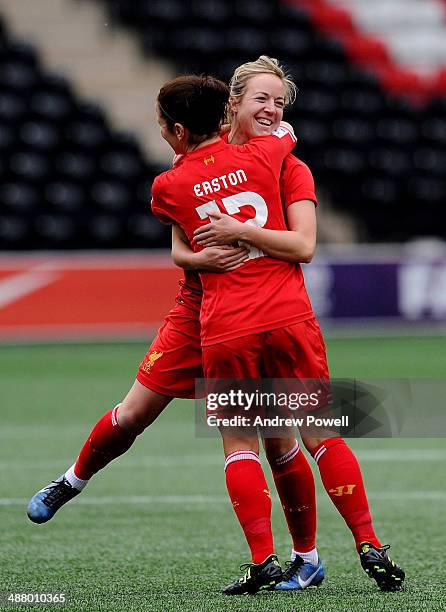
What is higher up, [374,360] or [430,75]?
[430,75]

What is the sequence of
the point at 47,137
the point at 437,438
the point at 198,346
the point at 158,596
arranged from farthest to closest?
the point at 47,137 < the point at 437,438 < the point at 198,346 < the point at 158,596

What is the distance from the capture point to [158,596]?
3.92m

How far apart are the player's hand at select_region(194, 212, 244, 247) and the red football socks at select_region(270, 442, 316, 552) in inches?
29.5

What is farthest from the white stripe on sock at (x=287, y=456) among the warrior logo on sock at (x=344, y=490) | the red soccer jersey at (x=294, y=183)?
the red soccer jersey at (x=294, y=183)

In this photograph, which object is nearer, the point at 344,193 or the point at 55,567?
the point at 55,567

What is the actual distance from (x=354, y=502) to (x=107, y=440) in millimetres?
916

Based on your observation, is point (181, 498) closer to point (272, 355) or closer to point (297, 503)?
point (297, 503)

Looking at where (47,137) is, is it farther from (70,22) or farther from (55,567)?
(55,567)

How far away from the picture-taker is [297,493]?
4.20 meters

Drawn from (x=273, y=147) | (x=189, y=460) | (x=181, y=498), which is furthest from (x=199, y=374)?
(x=189, y=460)

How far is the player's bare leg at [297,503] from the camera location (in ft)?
13.6

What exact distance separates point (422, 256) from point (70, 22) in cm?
675

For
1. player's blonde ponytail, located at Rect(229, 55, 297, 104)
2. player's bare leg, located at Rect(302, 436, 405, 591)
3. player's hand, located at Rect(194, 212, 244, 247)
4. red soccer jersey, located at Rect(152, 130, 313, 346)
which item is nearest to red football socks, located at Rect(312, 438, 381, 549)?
player's bare leg, located at Rect(302, 436, 405, 591)

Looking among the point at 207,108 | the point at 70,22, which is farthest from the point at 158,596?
the point at 70,22
